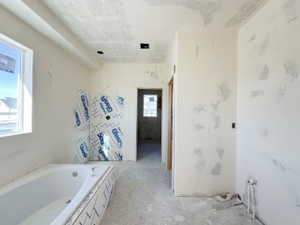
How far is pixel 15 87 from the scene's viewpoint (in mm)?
2107

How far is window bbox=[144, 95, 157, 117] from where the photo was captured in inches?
297

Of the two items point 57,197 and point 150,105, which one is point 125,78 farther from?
point 150,105

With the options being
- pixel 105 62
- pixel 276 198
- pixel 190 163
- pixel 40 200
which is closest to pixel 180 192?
pixel 190 163

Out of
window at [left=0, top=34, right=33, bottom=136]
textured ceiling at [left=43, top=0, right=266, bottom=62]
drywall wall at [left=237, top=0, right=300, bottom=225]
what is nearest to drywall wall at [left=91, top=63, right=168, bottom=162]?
textured ceiling at [left=43, top=0, right=266, bottom=62]

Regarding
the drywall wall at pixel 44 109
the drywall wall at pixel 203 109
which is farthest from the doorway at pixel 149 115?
the drywall wall at pixel 203 109

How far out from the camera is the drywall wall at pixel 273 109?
5.08ft

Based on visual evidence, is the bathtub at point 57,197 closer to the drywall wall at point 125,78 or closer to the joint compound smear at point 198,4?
the joint compound smear at point 198,4

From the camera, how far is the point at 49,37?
8.19 feet

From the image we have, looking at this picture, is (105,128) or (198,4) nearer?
(198,4)

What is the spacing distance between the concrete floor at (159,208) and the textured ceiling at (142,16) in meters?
2.53

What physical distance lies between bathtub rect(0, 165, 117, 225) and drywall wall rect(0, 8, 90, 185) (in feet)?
0.75

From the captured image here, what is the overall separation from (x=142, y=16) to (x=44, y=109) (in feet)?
6.41

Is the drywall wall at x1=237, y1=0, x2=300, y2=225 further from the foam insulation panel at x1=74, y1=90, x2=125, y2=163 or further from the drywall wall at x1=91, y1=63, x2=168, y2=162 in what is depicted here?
the foam insulation panel at x1=74, y1=90, x2=125, y2=163

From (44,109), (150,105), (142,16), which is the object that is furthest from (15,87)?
(150,105)
